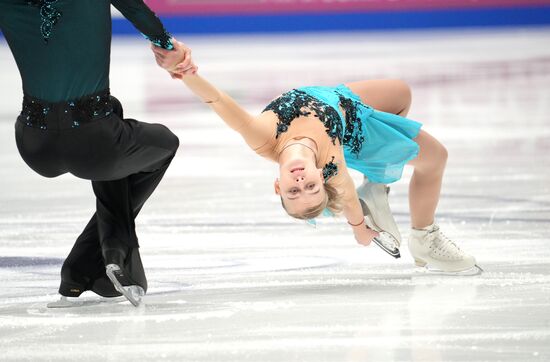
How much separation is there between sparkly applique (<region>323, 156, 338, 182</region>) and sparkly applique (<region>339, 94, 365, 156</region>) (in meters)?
0.28

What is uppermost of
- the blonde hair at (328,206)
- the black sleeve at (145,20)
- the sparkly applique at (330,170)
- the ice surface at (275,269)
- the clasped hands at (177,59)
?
the black sleeve at (145,20)

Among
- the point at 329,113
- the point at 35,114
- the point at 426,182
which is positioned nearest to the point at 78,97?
the point at 35,114

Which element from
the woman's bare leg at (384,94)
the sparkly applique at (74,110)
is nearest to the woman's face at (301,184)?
the sparkly applique at (74,110)

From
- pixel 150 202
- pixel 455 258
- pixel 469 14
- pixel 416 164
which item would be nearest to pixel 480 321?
pixel 455 258

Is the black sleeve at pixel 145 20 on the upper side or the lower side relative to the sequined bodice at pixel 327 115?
upper

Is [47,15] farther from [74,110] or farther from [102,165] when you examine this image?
[102,165]

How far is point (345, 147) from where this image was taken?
355 centimetres

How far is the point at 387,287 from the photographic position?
3447 mm

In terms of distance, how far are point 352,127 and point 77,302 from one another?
3.53ft

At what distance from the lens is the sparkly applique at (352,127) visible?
138 inches

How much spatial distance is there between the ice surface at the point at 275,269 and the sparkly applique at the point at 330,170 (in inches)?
15.7

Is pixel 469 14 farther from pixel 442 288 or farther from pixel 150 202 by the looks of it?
pixel 442 288

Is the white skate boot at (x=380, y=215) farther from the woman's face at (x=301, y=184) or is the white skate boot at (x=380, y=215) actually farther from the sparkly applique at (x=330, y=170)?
the woman's face at (x=301, y=184)

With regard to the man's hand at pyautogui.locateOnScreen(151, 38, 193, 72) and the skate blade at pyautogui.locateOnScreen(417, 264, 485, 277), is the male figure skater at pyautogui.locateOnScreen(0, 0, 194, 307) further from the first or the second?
the skate blade at pyautogui.locateOnScreen(417, 264, 485, 277)
